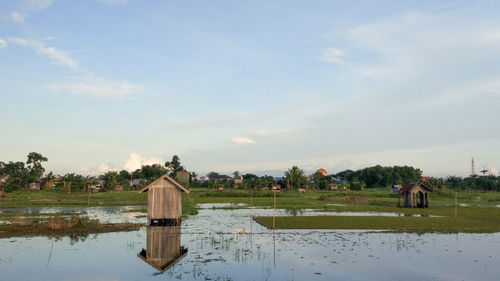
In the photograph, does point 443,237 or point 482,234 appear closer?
point 443,237

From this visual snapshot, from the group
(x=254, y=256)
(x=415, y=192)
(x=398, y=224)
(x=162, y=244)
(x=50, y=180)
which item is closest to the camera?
(x=254, y=256)

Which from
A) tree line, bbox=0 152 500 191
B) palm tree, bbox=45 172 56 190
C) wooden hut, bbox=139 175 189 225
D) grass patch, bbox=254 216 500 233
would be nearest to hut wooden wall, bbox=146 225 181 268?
wooden hut, bbox=139 175 189 225

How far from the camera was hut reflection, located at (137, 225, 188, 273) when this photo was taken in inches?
721

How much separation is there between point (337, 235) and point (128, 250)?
1324 centimetres

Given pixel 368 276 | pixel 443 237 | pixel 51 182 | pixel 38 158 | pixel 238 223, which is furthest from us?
pixel 38 158

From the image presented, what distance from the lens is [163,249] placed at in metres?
21.5

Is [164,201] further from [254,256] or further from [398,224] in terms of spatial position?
[398,224]

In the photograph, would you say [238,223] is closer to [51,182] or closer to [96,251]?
[96,251]

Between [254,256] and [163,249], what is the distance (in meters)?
5.23

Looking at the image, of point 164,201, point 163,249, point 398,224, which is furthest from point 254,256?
point 398,224

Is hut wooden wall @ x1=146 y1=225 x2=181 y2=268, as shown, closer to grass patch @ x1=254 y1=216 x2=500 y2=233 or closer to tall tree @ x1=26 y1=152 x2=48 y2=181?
grass patch @ x1=254 y1=216 x2=500 y2=233

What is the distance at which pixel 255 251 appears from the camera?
2095cm

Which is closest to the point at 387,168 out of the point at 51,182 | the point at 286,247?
the point at 51,182

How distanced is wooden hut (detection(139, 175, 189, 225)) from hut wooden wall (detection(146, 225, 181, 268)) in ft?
4.04
